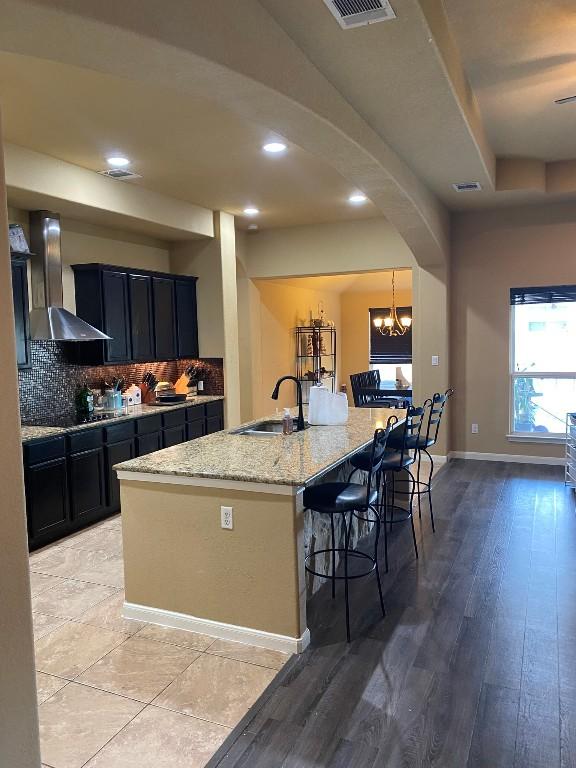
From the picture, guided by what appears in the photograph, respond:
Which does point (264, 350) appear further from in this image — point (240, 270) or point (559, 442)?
point (559, 442)

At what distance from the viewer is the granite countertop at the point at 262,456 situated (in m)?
2.92

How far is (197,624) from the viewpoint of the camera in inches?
122

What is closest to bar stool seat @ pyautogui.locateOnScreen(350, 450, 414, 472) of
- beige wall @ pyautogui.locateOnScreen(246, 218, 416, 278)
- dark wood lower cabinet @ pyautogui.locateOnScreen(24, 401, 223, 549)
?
dark wood lower cabinet @ pyautogui.locateOnScreen(24, 401, 223, 549)

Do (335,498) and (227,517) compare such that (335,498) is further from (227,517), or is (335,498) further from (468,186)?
(468,186)

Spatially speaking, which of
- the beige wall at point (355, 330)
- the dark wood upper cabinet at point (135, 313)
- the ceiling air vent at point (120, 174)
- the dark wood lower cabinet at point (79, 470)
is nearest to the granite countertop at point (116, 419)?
the dark wood lower cabinet at point (79, 470)

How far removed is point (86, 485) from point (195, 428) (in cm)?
160

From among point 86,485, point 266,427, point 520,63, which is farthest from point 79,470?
point 520,63

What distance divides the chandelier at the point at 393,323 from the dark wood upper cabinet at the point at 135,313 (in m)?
4.44

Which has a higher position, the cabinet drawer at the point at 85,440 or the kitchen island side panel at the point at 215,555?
the cabinet drawer at the point at 85,440

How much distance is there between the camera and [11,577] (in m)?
1.50

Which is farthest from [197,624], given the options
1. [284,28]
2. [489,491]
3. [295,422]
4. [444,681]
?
[489,491]

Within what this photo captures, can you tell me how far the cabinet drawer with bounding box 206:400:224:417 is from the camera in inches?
255

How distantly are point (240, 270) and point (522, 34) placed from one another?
17.1 ft

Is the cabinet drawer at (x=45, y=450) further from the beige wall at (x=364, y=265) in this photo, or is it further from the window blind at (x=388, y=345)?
the window blind at (x=388, y=345)
